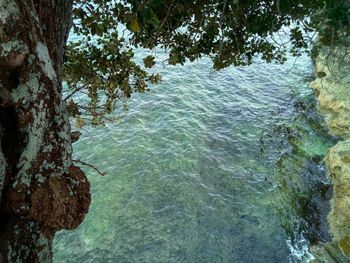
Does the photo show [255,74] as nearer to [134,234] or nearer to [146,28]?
[134,234]

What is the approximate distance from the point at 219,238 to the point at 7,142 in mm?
12213

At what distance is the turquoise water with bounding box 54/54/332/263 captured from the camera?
48.2 feet

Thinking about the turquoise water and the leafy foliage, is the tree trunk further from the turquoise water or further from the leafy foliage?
the turquoise water

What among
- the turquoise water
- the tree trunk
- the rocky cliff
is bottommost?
the turquoise water

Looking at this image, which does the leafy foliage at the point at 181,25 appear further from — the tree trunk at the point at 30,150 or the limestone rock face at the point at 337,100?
the limestone rock face at the point at 337,100

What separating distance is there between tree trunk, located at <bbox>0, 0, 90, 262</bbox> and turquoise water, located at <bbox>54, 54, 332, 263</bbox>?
10642mm

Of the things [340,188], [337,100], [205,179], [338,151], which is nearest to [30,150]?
[205,179]

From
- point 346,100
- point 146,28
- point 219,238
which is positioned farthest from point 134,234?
point 346,100

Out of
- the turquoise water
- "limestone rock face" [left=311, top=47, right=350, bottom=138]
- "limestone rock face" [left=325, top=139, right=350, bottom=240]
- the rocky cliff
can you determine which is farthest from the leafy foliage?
"limestone rock face" [left=311, top=47, right=350, bottom=138]

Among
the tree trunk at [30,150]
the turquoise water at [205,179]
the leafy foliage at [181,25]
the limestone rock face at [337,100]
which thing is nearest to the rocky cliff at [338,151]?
the limestone rock face at [337,100]

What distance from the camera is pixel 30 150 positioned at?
4.12 meters

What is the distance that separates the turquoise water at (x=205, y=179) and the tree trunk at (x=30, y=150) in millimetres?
10642

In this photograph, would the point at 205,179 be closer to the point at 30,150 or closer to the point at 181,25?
the point at 181,25

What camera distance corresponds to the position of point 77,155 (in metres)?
19.5
